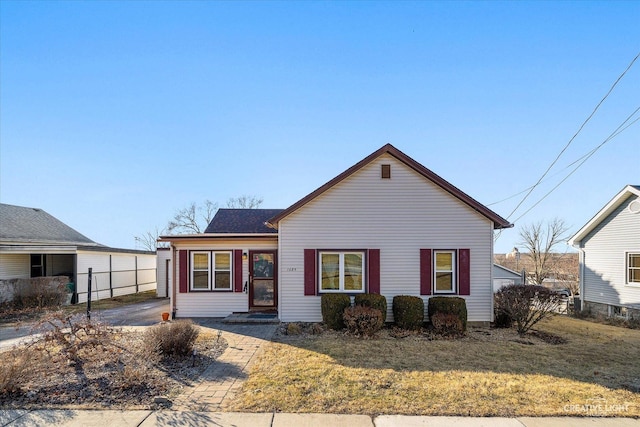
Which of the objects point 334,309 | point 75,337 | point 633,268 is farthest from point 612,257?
point 75,337

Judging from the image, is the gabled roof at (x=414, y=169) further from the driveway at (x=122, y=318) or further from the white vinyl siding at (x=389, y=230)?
the driveway at (x=122, y=318)

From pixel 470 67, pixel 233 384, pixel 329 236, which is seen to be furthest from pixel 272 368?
pixel 470 67

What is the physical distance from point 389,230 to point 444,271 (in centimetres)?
230

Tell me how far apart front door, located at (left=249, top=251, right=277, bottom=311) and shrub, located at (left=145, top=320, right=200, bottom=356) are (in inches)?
176

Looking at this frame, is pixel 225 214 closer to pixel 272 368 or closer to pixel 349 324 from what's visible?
pixel 349 324

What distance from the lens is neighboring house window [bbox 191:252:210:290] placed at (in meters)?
12.0

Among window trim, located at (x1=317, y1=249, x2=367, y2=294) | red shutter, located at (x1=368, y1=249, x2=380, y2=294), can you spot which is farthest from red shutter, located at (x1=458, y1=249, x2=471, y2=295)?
window trim, located at (x1=317, y1=249, x2=367, y2=294)

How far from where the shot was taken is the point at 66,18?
10.4m

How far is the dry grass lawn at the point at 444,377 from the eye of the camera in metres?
5.12

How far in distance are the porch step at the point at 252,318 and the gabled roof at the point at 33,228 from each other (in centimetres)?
1340

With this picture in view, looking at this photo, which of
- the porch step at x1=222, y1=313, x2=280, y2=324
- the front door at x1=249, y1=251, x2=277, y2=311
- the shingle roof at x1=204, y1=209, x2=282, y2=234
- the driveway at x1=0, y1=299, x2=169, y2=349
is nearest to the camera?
the driveway at x1=0, y1=299, x2=169, y2=349

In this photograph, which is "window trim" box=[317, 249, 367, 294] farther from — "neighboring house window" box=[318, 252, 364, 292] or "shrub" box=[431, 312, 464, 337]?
"shrub" box=[431, 312, 464, 337]

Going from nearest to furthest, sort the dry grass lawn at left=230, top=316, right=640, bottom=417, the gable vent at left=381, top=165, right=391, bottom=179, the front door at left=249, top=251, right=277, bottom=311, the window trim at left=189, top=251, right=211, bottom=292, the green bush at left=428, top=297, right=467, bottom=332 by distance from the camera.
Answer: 1. the dry grass lawn at left=230, top=316, right=640, bottom=417
2. the green bush at left=428, top=297, right=467, bottom=332
3. the gable vent at left=381, top=165, right=391, bottom=179
4. the window trim at left=189, top=251, right=211, bottom=292
5. the front door at left=249, top=251, right=277, bottom=311

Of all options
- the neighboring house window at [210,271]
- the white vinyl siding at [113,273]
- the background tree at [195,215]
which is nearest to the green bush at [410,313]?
the neighboring house window at [210,271]
